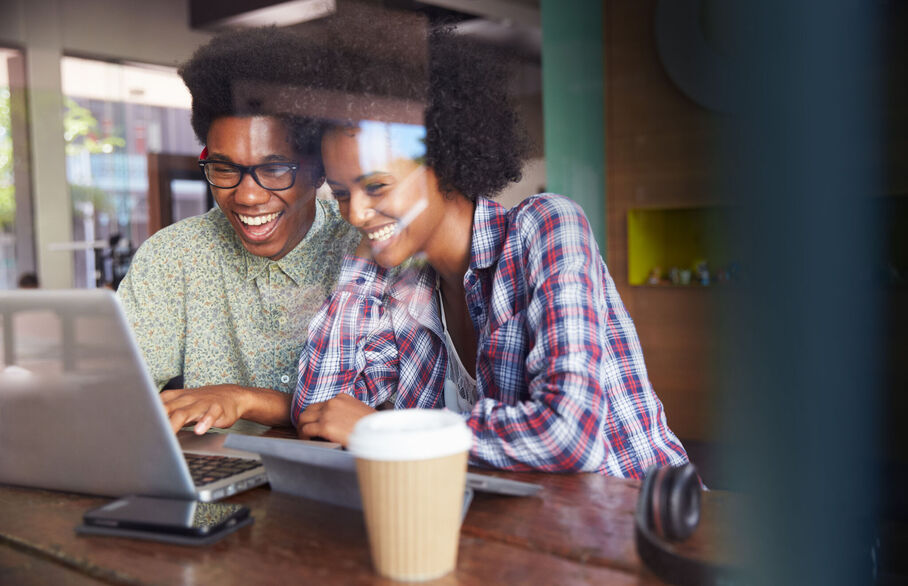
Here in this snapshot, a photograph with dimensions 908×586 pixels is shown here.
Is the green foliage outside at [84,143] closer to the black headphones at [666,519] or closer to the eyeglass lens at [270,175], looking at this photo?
the eyeglass lens at [270,175]

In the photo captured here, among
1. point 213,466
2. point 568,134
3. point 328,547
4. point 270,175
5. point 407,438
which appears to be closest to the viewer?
point 407,438

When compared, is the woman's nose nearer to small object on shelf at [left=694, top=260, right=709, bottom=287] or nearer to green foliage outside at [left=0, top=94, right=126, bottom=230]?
small object on shelf at [left=694, top=260, right=709, bottom=287]

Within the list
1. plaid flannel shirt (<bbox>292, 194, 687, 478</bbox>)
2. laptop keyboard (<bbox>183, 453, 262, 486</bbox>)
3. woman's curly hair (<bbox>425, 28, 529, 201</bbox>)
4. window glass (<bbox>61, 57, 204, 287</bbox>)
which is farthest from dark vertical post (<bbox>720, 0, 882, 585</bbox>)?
window glass (<bbox>61, 57, 204, 287</bbox>)

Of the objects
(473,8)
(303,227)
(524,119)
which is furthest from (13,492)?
(473,8)

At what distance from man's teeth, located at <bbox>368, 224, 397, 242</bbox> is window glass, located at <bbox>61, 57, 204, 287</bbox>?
455 millimetres

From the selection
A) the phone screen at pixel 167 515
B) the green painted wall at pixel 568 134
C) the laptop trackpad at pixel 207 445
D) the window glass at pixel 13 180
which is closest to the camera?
the phone screen at pixel 167 515

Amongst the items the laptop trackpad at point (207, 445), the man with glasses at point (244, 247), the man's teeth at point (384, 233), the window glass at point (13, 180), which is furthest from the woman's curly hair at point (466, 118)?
the window glass at point (13, 180)

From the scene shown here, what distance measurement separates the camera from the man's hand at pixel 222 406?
974 mm

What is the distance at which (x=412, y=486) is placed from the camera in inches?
17.9

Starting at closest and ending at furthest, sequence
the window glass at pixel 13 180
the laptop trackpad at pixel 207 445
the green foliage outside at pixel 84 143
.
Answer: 1. the laptop trackpad at pixel 207 445
2. the green foliage outside at pixel 84 143
3. the window glass at pixel 13 180

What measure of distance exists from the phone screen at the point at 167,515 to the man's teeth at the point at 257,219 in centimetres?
74

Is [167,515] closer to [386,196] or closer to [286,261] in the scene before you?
[386,196]

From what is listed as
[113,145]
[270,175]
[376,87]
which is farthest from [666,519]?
[113,145]

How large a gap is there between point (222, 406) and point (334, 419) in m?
0.24
